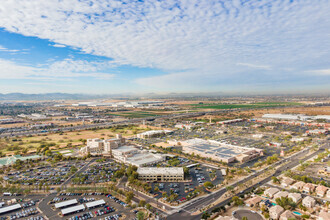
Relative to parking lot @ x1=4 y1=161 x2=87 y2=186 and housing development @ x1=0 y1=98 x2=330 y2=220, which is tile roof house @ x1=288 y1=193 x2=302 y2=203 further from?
parking lot @ x1=4 y1=161 x2=87 y2=186

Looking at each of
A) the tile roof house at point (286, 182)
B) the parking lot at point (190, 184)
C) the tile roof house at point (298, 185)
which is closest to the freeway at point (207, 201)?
the parking lot at point (190, 184)

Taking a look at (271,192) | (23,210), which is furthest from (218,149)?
(23,210)

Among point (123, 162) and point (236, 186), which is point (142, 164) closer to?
point (123, 162)

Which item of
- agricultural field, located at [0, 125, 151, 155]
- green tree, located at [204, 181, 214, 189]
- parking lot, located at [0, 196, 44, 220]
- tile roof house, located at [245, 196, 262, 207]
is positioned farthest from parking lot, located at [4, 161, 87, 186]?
tile roof house, located at [245, 196, 262, 207]

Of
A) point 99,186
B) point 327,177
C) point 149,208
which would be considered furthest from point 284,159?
point 99,186

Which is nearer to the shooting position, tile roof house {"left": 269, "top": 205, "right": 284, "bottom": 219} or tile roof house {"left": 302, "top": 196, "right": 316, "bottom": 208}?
tile roof house {"left": 269, "top": 205, "right": 284, "bottom": 219}

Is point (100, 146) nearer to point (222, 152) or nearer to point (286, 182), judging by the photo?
point (222, 152)
